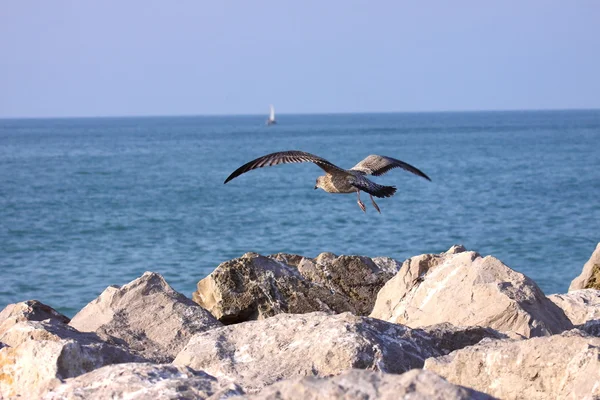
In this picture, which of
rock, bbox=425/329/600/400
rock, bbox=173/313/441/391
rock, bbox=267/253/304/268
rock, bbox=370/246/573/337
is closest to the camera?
rock, bbox=425/329/600/400

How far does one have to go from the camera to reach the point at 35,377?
467cm

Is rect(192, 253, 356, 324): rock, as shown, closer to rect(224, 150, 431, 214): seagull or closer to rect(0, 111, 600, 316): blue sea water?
rect(224, 150, 431, 214): seagull

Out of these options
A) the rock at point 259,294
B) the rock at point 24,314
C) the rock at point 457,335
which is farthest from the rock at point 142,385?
the rock at point 259,294

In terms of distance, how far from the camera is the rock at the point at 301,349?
4.79m

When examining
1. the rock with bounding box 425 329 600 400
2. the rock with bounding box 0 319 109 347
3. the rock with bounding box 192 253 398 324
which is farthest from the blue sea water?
the rock with bounding box 425 329 600 400

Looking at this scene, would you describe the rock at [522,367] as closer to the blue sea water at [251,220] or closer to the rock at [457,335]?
the rock at [457,335]

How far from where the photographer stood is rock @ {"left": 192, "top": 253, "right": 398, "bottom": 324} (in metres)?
8.11

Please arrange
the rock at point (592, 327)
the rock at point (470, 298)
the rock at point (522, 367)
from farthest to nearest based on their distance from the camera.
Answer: the rock at point (592, 327) → the rock at point (470, 298) → the rock at point (522, 367)

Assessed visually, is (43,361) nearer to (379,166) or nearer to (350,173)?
(350,173)

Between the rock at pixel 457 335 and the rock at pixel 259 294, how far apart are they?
2.40 metres

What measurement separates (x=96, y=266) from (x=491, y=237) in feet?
37.0

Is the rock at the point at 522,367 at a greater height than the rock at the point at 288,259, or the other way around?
the rock at the point at 522,367

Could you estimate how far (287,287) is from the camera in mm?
8227

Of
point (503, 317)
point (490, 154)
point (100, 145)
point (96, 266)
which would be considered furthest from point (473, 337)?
point (100, 145)
